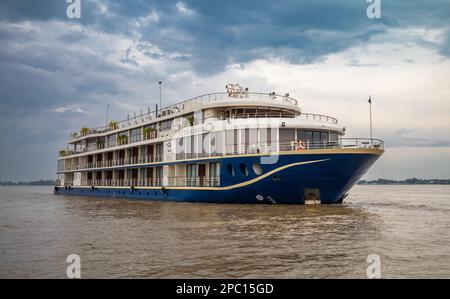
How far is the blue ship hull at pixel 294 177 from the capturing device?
79.3ft

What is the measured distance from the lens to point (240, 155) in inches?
1062

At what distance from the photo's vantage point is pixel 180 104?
38.2 meters

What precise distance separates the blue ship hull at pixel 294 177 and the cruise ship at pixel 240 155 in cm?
6

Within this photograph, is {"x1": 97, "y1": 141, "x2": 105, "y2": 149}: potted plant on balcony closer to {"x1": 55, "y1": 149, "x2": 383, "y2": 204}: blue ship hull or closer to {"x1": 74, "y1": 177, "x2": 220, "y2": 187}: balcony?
{"x1": 74, "y1": 177, "x2": 220, "y2": 187}: balcony

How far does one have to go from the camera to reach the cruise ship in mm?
24797

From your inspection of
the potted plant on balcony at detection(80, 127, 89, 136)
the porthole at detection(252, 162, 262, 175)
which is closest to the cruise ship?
the porthole at detection(252, 162, 262, 175)

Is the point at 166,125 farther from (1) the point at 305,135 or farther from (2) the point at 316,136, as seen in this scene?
(2) the point at 316,136

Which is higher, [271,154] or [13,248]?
[271,154]

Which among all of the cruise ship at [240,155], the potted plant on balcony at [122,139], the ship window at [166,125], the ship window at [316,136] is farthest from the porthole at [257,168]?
the potted plant on balcony at [122,139]

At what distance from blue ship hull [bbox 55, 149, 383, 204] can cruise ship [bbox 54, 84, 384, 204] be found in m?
0.06

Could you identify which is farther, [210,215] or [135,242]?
[210,215]
